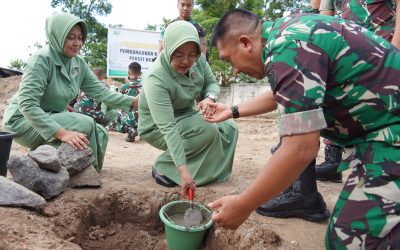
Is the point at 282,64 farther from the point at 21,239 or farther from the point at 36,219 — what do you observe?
the point at 36,219

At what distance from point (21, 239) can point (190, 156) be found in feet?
5.51

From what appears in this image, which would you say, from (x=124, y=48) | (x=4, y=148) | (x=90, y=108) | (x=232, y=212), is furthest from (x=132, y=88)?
(x=232, y=212)

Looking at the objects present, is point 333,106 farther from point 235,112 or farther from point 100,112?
point 100,112

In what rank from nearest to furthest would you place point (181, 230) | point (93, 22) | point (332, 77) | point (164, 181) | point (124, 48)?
point (332, 77)
point (181, 230)
point (164, 181)
point (124, 48)
point (93, 22)

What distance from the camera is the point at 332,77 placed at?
1531 millimetres

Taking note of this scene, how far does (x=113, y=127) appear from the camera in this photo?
7.55 metres

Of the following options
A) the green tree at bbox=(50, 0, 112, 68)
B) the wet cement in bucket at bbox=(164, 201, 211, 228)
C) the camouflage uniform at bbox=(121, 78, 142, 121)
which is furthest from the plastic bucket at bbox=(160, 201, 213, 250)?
the green tree at bbox=(50, 0, 112, 68)

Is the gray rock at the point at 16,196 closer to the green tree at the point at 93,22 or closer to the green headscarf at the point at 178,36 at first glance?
the green headscarf at the point at 178,36

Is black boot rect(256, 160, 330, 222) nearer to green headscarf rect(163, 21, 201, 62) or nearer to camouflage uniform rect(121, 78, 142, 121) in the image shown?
green headscarf rect(163, 21, 201, 62)

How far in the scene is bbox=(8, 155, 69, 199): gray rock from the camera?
106 inches

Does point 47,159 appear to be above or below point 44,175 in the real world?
above

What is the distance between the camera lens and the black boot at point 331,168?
141 inches

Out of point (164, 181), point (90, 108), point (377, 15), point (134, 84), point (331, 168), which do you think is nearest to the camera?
point (377, 15)

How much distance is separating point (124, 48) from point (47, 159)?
624 centimetres
